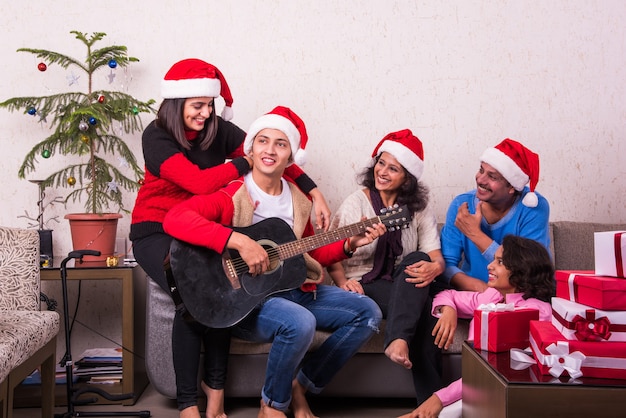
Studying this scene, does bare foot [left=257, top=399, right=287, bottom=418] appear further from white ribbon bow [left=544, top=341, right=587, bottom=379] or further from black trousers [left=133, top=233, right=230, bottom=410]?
white ribbon bow [left=544, top=341, right=587, bottom=379]

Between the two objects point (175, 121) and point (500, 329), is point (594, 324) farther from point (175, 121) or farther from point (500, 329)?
point (175, 121)

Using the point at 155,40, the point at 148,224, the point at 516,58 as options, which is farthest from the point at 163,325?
the point at 516,58

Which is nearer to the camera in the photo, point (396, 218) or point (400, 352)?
point (400, 352)

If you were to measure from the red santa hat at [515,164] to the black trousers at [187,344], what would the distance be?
1.23m

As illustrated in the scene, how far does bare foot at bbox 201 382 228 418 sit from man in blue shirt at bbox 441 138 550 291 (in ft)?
3.18

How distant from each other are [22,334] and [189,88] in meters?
1.01

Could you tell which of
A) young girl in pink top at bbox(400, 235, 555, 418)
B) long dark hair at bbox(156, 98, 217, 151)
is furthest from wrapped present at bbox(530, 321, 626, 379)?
long dark hair at bbox(156, 98, 217, 151)

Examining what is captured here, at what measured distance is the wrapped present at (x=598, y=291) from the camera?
1374mm

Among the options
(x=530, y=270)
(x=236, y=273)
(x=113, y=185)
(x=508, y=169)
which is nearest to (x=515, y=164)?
(x=508, y=169)

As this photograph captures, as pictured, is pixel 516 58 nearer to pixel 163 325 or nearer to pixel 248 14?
pixel 248 14

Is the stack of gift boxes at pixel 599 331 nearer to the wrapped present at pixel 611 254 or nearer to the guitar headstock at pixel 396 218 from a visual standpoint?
the wrapped present at pixel 611 254

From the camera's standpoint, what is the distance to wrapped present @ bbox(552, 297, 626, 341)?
138 centimetres

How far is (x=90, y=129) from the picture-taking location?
290cm

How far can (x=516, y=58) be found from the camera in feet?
10.7
